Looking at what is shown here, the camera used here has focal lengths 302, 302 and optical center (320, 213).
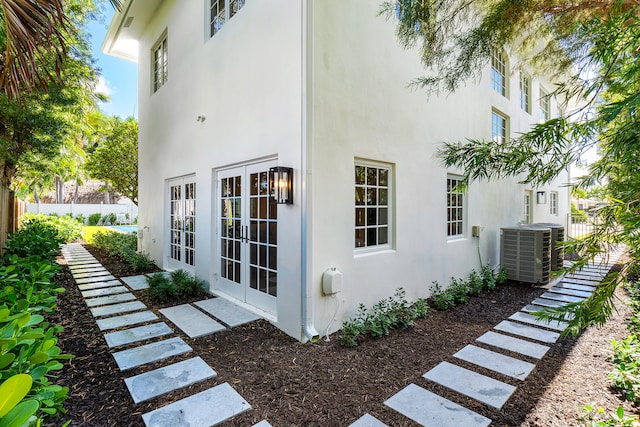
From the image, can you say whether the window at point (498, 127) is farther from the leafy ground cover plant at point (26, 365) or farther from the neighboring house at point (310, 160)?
the leafy ground cover plant at point (26, 365)

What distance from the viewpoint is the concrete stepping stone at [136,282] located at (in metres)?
6.17

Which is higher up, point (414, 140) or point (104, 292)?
point (414, 140)

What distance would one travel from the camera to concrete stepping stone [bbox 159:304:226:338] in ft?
13.5

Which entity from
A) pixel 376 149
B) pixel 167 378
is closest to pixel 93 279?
pixel 167 378

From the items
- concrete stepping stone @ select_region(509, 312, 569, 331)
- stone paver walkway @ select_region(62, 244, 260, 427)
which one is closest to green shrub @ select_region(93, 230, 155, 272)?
stone paver walkway @ select_region(62, 244, 260, 427)

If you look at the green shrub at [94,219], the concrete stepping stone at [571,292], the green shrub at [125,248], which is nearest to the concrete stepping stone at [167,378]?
the green shrub at [125,248]

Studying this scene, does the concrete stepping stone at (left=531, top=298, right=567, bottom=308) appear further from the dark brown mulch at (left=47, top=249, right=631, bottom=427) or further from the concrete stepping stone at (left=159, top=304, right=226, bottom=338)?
the concrete stepping stone at (left=159, top=304, right=226, bottom=338)

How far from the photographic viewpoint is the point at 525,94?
989 cm

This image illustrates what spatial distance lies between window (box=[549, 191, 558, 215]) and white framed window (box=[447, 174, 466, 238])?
748 centimetres

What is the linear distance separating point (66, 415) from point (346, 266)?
3.16 meters

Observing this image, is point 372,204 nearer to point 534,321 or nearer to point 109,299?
point 534,321

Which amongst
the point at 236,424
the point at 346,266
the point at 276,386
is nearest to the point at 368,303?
the point at 346,266

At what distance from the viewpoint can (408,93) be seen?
5230 mm

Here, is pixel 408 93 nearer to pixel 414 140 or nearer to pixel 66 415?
pixel 414 140
